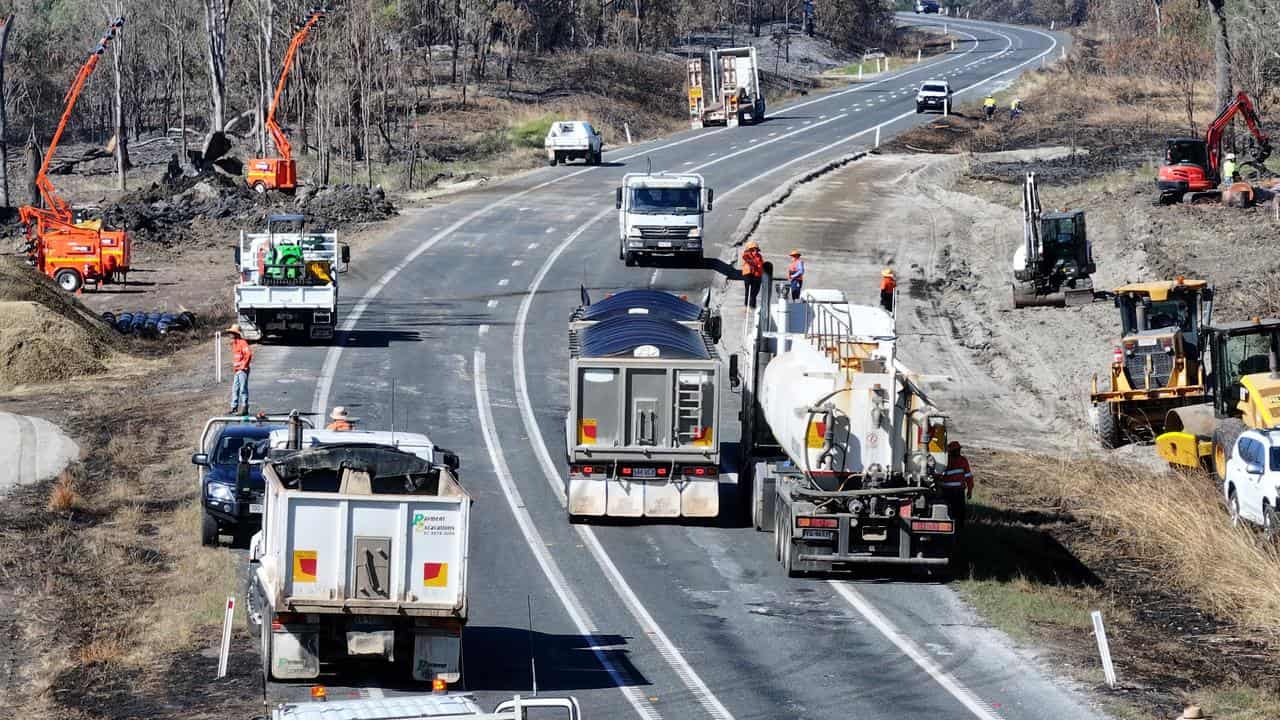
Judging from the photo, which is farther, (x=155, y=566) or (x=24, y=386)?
(x=24, y=386)

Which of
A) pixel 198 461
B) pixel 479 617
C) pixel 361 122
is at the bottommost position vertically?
pixel 479 617

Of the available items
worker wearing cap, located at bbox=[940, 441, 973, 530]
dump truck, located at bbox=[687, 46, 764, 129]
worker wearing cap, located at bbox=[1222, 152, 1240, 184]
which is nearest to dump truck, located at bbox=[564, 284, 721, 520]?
worker wearing cap, located at bbox=[940, 441, 973, 530]

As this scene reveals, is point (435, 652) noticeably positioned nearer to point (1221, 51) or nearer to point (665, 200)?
point (665, 200)

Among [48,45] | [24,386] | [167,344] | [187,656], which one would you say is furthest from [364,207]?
[48,45]

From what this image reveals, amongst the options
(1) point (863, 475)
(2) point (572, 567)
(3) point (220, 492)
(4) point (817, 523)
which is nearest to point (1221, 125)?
(1) point (863, 475)

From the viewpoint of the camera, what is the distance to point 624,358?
25188mm

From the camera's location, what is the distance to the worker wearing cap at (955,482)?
22.4 metres

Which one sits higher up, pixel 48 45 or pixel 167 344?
pixel 48 45

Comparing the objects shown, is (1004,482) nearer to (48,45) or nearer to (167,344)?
(167,344)

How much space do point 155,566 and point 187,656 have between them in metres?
4.90

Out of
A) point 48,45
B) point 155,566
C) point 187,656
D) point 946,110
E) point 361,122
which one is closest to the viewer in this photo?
point 187,656

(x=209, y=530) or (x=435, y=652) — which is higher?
(x=435, y=652)

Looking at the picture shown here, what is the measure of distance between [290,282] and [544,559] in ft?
60.3

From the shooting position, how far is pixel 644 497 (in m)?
25.3
